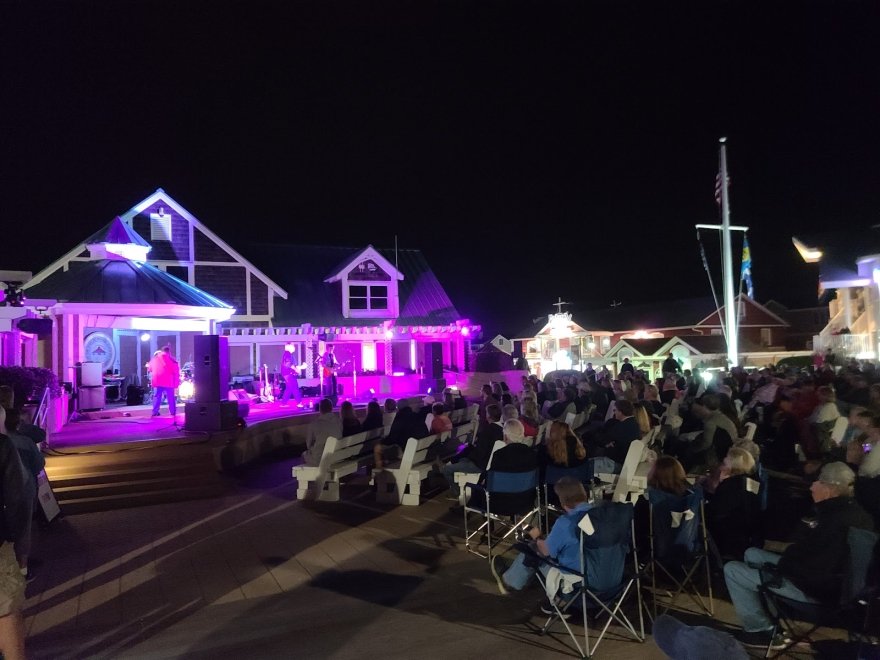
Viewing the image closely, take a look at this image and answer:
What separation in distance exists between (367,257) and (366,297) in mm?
1530

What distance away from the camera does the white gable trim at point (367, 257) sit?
24.3 m

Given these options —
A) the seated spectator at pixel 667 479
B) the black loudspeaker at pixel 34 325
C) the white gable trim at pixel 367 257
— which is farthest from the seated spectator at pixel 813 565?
the white gable trim at pixel 367 257

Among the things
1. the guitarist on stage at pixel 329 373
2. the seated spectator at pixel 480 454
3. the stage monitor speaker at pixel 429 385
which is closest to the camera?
the seated spectator at pixel 480 454

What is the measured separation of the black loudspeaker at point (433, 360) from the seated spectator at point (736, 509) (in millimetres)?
18389

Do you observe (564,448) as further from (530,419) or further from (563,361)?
(563,361)

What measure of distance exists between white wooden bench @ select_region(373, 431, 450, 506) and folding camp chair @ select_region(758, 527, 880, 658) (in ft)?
15.9

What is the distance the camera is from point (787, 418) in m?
9.55

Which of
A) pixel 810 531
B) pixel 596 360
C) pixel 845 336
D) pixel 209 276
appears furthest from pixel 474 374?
pixel 810 531

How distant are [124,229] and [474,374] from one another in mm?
12960

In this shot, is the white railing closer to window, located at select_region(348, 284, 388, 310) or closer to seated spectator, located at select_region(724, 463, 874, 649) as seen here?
window, located at select_region(348, 284, 388, 310)

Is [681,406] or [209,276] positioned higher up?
[209,276]

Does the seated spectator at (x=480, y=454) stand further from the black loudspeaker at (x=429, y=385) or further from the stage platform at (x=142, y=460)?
the black loudspeaker at (x=429, y=385)

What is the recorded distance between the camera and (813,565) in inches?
153

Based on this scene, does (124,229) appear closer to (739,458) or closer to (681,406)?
(681,406)
